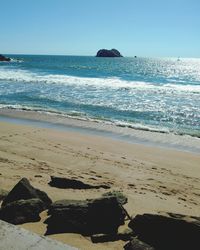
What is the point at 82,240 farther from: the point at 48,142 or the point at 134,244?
the point at 48,142

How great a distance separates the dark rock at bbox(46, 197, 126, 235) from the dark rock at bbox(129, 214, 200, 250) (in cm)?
52

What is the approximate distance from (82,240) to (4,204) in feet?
5.26

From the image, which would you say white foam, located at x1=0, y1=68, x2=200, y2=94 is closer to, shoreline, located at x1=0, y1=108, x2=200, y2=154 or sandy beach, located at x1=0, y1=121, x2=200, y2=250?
shoreline, located at x1=0, y1=108, x2=200, y2=154

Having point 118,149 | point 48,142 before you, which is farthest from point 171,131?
point 48,142

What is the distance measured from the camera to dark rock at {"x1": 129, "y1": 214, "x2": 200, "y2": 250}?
4387 millimetres

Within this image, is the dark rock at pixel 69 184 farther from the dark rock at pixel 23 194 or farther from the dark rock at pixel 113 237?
the dark rock at pixel 113 237

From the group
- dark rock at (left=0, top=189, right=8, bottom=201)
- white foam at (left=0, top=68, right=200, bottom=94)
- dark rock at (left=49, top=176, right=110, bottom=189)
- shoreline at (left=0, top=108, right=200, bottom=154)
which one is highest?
white foam at (left=0, top=68, right=200, bottom=94)

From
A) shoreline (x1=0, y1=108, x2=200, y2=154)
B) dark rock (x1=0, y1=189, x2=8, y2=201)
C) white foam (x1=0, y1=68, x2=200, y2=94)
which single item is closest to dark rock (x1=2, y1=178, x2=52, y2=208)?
dark rock (x1=0, y1=189, x2=8, y2=201)

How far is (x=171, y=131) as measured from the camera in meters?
15.5

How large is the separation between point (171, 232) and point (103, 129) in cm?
1103

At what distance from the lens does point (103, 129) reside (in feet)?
50.7

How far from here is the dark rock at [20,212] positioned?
5.17m

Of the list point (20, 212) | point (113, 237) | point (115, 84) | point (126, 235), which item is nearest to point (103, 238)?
point (113, 237)

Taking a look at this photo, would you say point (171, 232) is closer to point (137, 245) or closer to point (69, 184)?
point (137, 245)
